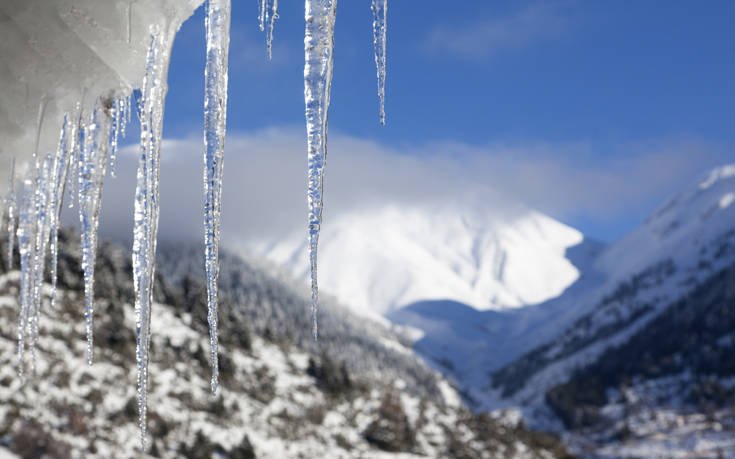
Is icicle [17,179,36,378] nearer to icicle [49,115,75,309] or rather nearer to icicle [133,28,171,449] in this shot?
icicle [49,115,75,309]

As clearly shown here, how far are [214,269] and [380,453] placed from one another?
104 ft

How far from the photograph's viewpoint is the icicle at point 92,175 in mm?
4383

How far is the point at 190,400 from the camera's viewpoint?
103ft

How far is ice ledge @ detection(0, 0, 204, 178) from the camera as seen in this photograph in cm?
308

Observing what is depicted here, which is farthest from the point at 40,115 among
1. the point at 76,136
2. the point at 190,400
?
the point at 190,400

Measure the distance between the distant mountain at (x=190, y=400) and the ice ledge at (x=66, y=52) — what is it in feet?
50.0

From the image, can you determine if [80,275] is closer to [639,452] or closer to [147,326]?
[147,326]

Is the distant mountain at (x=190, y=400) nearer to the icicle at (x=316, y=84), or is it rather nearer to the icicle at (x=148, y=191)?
the icicle at (x=148, y=191)

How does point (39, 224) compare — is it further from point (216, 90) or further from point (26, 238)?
point (216, 90)

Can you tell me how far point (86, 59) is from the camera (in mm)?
3492

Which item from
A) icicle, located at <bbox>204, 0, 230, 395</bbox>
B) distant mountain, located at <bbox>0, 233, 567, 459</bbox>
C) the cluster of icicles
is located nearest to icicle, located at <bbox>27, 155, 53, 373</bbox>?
the cluster of icicles

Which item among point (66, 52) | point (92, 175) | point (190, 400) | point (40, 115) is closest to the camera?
point (66, 52)

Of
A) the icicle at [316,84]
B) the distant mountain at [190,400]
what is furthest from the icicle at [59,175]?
the distant mountain at [190,400]

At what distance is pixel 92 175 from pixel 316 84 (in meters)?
1.96
